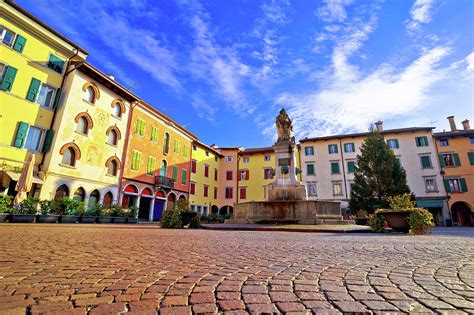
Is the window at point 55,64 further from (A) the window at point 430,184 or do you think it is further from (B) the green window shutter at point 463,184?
(B) the green window shutter at point 463,184

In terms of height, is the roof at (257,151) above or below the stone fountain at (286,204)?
above

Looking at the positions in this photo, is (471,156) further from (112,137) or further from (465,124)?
(112,137)

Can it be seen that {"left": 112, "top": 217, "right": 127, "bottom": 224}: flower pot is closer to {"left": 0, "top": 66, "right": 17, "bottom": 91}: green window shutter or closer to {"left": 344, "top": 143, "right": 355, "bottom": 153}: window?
{"left": 0, "top": 66, "right": 17, "bottom": 91}: green window shutter

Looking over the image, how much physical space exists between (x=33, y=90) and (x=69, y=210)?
930cm

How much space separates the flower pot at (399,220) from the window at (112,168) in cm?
2149

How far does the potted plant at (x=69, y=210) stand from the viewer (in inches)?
558

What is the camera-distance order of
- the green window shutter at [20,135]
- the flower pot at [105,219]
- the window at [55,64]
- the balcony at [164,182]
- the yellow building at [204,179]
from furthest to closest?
A: the yellow building at [204,179], the balcony at [164,182], the window at [55,64], the flower pot at [105,219], the green window shutter at [20,135]

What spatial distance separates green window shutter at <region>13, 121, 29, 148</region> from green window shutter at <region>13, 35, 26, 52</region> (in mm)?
5238

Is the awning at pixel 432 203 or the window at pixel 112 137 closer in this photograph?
the window at pixel 112 137

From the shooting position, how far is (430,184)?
98.4 ft

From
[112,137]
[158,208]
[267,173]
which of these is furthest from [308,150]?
[112,137]

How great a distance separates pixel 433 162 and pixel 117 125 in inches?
1455

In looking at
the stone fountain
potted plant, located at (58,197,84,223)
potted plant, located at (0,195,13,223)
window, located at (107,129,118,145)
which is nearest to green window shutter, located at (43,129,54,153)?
window, located at (107,129,118,145)

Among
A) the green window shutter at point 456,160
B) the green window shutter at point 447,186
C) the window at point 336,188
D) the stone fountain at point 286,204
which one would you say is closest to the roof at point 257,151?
the window at point 336,188
